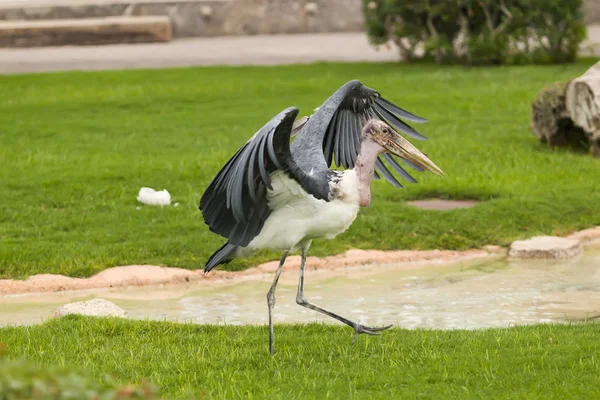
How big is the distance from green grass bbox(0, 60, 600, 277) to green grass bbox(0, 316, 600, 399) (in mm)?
2037

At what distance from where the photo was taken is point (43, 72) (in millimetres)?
18203

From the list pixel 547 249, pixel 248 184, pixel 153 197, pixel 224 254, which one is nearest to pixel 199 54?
pixel 153 197

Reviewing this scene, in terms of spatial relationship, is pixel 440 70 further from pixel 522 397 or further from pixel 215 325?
pixel 522 397

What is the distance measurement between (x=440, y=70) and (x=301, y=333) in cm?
1202

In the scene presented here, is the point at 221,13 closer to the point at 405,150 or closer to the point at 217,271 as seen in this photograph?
the point at 217,271

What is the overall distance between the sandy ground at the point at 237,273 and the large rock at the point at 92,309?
3.10 feet

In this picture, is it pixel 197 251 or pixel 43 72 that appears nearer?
pixel 197 251

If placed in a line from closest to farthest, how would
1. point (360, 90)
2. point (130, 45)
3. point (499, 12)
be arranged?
point (360, 90) → point (499, 12) → point (130, 45)

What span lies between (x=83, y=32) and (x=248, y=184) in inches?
729

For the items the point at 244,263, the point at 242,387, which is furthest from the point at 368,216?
the point at 242,387

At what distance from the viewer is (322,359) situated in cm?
568

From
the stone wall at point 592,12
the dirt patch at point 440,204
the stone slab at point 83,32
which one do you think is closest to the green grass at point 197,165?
the dirt patch at point 440,204

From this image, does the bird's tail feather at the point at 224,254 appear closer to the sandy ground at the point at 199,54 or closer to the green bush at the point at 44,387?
the green bush at the point at 44,387

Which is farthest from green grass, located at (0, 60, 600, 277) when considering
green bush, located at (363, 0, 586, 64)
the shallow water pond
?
green bush, located at (363, 0, 586, 64)
